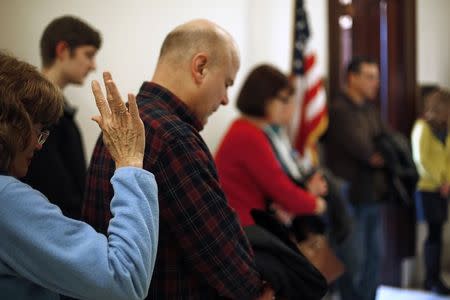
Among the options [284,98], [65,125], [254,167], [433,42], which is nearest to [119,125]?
[65,125]

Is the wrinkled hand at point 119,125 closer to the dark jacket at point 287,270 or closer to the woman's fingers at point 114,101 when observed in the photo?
the woman's fingers at point 114,101

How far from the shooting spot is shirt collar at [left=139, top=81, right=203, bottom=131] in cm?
→ 137

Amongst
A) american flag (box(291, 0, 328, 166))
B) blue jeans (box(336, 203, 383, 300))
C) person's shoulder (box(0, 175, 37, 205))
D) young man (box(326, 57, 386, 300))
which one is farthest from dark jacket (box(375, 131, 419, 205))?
person's shoulder (box(0, 175, 37, 205))

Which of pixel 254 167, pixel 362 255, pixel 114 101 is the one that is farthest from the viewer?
pixel 362 255

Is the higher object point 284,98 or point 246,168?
point 284,98

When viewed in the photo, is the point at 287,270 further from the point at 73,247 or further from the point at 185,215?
the point at 73,247

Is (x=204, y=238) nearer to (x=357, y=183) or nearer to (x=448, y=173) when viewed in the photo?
(x=357, y=183)

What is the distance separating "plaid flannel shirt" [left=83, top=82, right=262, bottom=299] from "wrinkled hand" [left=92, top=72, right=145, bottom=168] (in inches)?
6.4

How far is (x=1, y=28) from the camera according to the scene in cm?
146

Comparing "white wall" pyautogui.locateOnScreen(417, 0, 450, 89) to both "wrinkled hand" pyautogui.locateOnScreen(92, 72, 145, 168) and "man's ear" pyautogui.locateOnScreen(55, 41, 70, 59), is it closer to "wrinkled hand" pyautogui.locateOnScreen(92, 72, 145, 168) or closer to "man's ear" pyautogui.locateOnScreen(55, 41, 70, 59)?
"man's ear" pyautogui.locateOnScreen(55, 41, 70, 59)

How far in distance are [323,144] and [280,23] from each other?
981mm

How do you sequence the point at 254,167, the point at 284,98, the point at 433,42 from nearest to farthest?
the point at 254,167 → the point at 284,98 → the point at 433,42

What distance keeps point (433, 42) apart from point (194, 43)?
4.20 m

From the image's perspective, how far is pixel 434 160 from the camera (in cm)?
430
